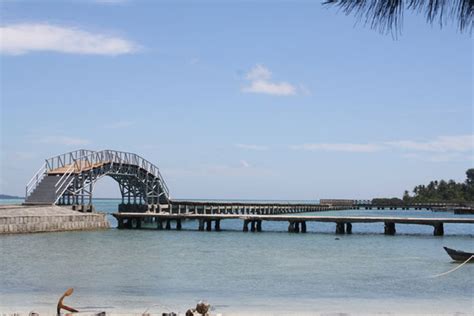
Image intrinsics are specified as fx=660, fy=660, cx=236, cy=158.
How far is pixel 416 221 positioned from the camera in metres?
50.8

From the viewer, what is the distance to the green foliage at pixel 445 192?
17150 cm

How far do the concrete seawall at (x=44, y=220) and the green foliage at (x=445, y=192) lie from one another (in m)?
128

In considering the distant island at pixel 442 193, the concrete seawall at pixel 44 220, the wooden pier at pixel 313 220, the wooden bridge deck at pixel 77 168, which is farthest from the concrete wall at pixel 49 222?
the distant island at pixel 442 193

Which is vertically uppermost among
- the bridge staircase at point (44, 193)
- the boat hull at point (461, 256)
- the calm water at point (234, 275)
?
the bridge staircase at point (44, 193)

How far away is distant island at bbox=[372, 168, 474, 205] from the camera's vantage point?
170375 mm

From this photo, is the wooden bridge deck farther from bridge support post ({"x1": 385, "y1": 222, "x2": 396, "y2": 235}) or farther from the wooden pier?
bridge support post ({"x1": 385, "y1": 222, "x2": 396, "y2": 235})

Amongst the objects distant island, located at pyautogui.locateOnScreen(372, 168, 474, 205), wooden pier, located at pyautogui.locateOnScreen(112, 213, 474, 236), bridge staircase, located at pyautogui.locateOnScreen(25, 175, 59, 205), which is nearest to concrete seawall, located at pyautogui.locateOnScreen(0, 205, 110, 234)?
bridge staircase, located at pyautogui.locateOnScreen(25, 175, 59, 205)

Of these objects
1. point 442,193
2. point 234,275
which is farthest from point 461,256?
point 442,193

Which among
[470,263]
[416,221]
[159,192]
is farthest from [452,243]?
[159,192]

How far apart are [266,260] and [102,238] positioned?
18.8 metres

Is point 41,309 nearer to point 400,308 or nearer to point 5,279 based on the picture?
point 5,279

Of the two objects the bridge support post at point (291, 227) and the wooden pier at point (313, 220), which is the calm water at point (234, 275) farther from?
the bridge support post at point (291, 227)

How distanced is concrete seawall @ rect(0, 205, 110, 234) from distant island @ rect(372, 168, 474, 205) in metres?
120

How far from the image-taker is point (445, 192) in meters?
177
